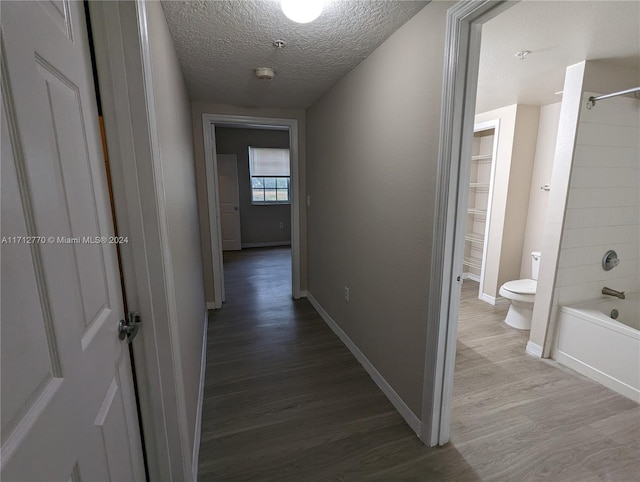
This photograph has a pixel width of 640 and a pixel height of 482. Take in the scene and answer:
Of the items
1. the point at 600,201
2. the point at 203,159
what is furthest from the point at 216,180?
the point at 600,201

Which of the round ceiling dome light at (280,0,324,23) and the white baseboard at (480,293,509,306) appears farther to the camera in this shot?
the white baseboard at (480,293,509,306)

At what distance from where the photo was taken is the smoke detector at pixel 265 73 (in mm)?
2121

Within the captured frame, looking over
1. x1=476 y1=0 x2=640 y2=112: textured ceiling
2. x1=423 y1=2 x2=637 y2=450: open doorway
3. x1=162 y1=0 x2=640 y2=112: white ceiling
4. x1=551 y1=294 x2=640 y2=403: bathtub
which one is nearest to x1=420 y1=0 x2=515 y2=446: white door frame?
x1=423 y1=2 x2=637 y2=450: open doorway

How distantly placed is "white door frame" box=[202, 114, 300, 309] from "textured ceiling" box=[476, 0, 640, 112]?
1941mm

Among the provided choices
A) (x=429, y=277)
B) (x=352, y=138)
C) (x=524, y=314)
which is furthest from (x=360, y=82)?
(x=524, y=314)

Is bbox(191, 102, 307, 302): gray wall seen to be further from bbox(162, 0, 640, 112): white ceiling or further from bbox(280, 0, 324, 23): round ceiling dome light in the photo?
bbox(280, 0, 324, 23): round ceiling dome light

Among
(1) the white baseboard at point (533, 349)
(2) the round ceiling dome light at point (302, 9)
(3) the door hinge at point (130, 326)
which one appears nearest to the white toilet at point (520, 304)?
(1) the white baseboard at point (533, 349)

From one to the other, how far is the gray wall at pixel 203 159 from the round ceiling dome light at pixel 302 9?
1903 millimetres

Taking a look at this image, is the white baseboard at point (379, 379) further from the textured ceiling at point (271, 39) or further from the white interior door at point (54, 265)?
the textured ceiling at point (271, 39)

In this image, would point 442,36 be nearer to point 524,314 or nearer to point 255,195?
point 524,314

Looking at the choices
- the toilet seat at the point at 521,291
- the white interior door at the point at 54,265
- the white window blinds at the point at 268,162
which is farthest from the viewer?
the white window blinds at the point at 268,162

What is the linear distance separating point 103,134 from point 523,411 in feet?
8.36

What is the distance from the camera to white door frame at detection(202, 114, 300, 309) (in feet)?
10.3

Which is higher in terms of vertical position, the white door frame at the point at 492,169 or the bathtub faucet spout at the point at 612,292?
the white door frame at the point at 492,169
